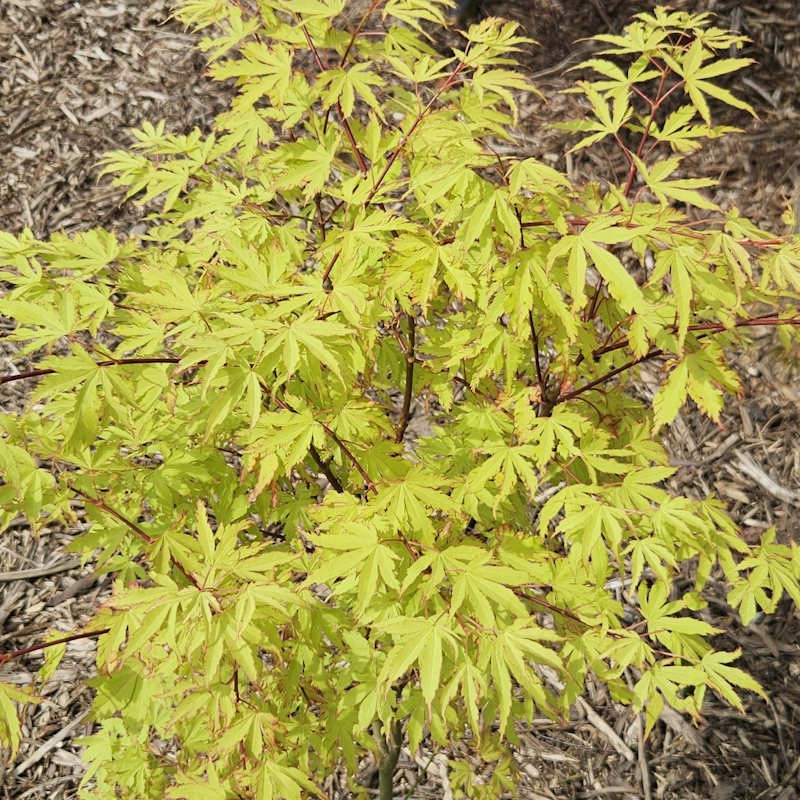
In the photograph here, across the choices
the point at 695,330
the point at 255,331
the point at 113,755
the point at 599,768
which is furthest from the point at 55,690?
the point at 695,330

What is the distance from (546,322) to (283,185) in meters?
0.80

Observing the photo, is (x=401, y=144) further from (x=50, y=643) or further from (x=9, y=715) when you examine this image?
(x=9, y=715)

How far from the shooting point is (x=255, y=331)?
171cm

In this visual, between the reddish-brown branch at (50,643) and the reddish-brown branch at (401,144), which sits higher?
the reddish-brown branch at (401,144)

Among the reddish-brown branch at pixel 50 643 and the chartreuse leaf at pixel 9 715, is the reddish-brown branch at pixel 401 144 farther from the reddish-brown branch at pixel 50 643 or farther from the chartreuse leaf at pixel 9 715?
the chartreuse leaf at pixel 9 715

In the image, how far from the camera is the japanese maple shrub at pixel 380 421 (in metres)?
1.70

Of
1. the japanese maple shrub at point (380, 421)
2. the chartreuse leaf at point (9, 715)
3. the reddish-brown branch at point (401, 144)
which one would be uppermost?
the reddish-brown branch at point (401, 144)

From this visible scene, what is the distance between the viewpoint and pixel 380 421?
201 cm

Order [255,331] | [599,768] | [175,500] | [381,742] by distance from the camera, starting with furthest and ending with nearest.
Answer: [599,768], [381,742], [175,500], [255,331]

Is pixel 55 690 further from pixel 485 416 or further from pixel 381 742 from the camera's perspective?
pixel 485 416

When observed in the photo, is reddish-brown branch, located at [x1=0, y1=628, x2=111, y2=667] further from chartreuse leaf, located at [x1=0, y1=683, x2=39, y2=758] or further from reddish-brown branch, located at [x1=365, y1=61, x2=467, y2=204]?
reddish-brown branch, located at [x1=365, y1=61, x2=467, y2=204]

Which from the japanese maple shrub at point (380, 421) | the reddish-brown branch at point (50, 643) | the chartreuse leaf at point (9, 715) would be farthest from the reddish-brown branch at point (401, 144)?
the chartreuse leaf at point (9, 715)

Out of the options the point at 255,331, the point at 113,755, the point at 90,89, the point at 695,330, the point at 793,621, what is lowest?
the point at 793,621

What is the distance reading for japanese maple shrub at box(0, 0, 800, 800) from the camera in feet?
5.59
